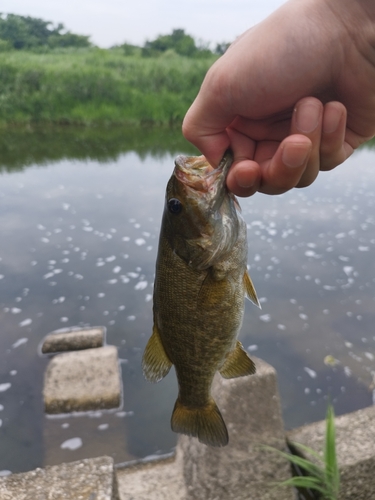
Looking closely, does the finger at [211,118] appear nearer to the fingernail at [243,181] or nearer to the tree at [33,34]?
the fingernail at [243,181]

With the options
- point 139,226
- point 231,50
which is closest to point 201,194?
point 231,50

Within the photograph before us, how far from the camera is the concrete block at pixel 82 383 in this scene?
357 centimetres

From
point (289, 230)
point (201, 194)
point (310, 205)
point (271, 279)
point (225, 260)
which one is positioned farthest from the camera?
point (310, 205)

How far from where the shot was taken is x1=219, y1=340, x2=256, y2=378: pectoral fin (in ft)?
5.16

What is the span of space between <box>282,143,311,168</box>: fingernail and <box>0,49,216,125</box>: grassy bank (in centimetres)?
1375

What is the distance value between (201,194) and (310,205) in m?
6.97

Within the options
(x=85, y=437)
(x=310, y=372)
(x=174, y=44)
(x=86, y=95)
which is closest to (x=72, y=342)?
(x=85, y=437)

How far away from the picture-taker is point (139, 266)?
582cm

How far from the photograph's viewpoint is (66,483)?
1944mm

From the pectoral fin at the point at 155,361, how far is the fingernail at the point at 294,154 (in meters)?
0.75

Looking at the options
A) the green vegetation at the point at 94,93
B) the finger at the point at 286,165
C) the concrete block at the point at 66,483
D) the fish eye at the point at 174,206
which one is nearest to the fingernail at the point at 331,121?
the finger at the point at 286,165

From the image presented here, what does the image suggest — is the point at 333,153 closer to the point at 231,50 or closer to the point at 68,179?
the point at 231,50

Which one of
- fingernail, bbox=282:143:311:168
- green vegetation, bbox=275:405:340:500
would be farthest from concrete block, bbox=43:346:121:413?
fingernail, bbox=282:143:311:168

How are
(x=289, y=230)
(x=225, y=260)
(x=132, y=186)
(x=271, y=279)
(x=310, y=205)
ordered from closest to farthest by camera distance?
(x=225, y=260) → (x=271, y=279) → (x=289, y=230) → (x=310, y=205) → (x=132, y=186)
